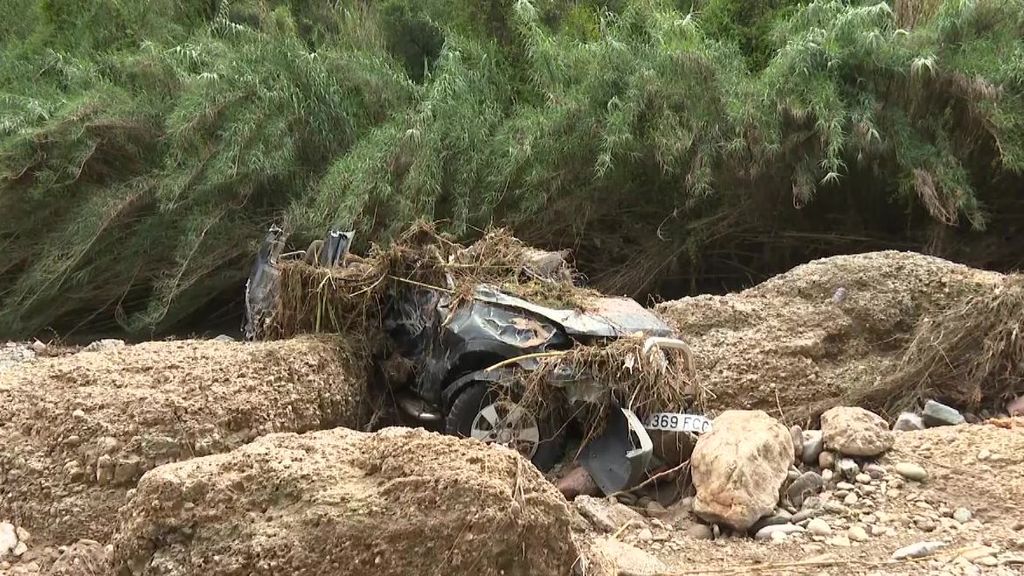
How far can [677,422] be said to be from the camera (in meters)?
4.18

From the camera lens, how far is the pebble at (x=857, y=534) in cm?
316

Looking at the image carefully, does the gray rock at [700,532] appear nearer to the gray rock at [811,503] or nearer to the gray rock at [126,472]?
the gray rock at [811,503]

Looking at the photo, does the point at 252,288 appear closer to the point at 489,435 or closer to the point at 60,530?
the point at 489,435

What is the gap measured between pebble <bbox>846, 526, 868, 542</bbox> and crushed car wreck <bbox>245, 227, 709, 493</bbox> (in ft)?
3.14

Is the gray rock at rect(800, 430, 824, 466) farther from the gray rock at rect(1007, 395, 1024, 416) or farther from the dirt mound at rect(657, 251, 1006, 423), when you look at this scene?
the gray rock at rect(1007, 395, 1024, 416)

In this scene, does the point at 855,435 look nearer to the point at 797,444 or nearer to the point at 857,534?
the point at 797,444

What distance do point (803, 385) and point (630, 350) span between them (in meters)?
1.48

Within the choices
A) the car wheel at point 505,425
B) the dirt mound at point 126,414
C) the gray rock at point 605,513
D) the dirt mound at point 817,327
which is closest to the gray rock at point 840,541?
the gray rock at point 605,513

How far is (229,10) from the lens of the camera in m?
9.02

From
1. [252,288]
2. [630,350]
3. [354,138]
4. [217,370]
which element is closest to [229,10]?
[354,138]

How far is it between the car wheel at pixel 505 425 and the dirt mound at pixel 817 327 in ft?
3.41

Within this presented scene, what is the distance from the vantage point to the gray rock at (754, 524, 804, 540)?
3328mm

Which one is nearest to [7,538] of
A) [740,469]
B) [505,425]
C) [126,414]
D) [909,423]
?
[126,414]

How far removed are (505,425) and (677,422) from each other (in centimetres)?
86
